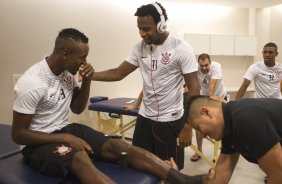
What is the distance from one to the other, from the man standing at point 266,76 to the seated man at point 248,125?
7.44 ft

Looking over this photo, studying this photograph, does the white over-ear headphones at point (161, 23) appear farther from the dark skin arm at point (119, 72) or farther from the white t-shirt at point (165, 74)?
the dark skin arm at point (119, 72)

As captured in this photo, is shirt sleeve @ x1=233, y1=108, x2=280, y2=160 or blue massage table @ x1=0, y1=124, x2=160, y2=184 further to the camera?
blue massage table @ x1=0, y1=124, x2=160, y2=184

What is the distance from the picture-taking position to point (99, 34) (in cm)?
429

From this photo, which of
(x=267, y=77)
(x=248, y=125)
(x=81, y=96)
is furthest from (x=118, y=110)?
(x=248, y=125)

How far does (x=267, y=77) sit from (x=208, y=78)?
674 mm

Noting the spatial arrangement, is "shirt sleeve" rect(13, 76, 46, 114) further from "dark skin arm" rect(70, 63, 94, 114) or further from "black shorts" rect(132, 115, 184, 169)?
"black shorts" rect(132, 115, 184, 169)

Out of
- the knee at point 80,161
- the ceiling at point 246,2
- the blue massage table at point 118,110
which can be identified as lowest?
the blue massage table at point 118,110

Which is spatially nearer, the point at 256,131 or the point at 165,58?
the point at 256,131

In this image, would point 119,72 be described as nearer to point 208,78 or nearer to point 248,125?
point 248,125

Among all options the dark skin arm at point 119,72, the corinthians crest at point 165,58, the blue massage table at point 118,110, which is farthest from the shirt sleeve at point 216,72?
the corinthians crest at point 165,58

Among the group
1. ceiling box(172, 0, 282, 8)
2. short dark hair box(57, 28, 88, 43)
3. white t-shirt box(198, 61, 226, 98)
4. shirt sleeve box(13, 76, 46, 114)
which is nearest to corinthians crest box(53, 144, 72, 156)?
shirt sleeve box(13, 76, 46, 114)

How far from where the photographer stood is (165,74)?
194cm

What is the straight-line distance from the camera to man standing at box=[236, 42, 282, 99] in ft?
11.0

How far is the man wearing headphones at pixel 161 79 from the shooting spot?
1888mm
